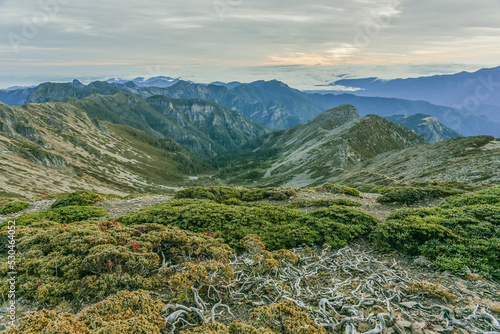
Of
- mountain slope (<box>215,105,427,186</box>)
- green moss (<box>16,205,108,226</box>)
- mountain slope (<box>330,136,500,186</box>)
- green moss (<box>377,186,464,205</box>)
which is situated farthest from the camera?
mountain slope (<box>215,105,427,186</box>)

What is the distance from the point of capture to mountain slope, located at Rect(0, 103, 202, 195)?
9250 cm

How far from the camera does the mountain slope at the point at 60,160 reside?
92500 millimetres

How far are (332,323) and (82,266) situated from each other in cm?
823

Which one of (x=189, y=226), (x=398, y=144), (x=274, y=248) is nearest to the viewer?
(x=274, y=248)

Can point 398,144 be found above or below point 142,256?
below

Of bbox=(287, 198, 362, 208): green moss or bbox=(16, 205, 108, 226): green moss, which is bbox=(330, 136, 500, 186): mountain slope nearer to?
bbox=(287, 198, 362, 208): green moss

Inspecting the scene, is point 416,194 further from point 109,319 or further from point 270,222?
point 109,319

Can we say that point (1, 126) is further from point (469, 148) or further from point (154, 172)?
point (469, 148)

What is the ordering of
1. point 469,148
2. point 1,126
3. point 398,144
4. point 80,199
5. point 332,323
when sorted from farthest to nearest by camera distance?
point 398,144 < point 1,126 < point 469,148 < point 80,199 < point 332,323

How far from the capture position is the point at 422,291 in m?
7.15

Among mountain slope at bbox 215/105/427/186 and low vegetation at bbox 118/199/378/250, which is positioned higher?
low vegetation at bbox 118/199/378/250

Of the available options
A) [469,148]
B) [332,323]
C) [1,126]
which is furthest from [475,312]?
[1,126]

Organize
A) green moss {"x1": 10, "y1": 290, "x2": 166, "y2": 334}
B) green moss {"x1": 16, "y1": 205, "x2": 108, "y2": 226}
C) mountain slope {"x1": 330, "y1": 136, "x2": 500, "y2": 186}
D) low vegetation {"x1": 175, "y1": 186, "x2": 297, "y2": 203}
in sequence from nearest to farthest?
green moss {"x1": 10, "y1": 290, "x2": 166, "y2": 334}, green moss {"x1": 16, "y1": 205, "x2": 108, "y2": 226}, low vegetation {"x1": 175, "y1": 186, "x2": 297, "y2": 203}, mountain slope {"x1": 330, "y1": 136, "x2": 500, "y2": 186}

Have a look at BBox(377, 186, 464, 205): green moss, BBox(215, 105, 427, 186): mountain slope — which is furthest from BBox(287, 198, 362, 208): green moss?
BBox(215, 105, 427, 186): mountain slope
